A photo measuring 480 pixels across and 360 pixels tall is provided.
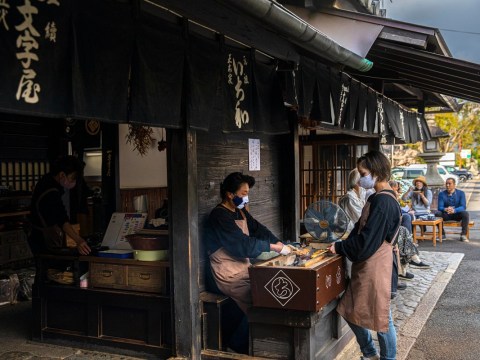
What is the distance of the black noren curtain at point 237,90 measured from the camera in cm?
559

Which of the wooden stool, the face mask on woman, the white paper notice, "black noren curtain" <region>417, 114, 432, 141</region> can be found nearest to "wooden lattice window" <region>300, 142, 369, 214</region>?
the wooden stool

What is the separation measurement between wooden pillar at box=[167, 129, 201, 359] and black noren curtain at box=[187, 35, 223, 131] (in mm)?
267

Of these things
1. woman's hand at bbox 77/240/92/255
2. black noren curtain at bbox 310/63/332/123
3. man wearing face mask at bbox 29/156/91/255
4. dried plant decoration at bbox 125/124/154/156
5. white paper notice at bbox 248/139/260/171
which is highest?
black noren curtain at bbox 310/63/332/123

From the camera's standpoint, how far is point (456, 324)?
7.30 metres

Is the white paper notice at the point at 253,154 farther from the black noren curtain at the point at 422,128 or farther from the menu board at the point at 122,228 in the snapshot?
the black noren curtain at the point at 422,128

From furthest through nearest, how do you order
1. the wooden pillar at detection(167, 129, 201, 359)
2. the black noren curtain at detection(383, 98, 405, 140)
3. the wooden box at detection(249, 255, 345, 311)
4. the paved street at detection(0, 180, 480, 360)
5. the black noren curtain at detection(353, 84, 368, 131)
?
the black noren curtain at detection(383, 98, 405, 140)
the black noren curtain at detection(353, 84, 368, 131)
the paved street at detection(0, 180, 480, 360)
the wooden pillar at detection(167, 129, 201, 359)
the wooden box at detection(249, 255, 345, 311)

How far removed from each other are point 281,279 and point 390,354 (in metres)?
1.47

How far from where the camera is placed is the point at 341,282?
5.65 meters

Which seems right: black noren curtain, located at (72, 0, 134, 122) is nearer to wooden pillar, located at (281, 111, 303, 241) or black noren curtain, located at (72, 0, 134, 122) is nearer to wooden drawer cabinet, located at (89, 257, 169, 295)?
wooden drawer cabinet, located at (89, 257, 169, 295)

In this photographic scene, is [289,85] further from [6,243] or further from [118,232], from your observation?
[6,243]

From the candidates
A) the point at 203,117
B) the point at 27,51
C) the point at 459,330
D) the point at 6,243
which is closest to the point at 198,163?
the point at 203,117

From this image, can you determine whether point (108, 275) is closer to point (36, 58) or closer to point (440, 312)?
point (36, 58)

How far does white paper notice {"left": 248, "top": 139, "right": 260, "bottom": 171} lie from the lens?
7.42 metres

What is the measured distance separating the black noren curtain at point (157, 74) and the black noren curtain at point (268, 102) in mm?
1453
